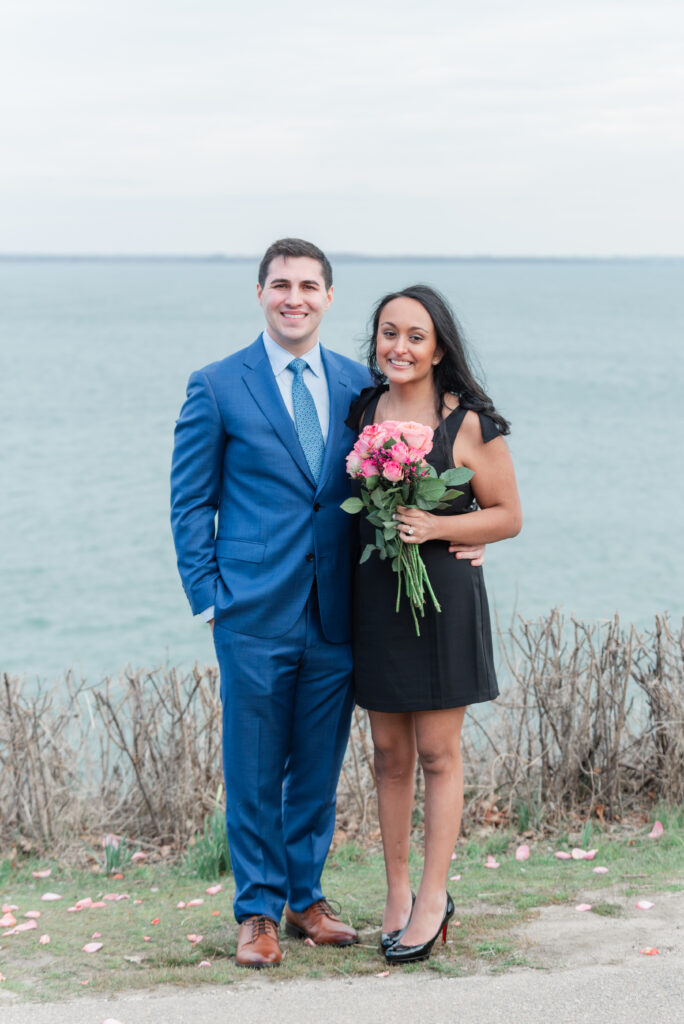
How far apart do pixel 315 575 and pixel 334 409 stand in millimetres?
585

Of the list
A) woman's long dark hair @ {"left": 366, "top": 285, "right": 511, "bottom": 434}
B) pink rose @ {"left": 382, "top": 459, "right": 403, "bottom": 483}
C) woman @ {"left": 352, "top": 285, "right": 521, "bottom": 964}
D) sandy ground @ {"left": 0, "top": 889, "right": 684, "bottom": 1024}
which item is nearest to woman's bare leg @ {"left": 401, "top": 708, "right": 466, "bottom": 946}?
woman @ {"left": 352, "top": 285, "right": 521, "bottom": 964}

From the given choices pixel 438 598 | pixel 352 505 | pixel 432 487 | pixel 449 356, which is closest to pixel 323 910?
pixel 438 598

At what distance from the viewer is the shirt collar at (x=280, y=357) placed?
3.86m

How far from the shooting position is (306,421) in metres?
3.80

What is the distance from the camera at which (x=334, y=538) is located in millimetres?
3766

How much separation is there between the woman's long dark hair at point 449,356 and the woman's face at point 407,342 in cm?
2

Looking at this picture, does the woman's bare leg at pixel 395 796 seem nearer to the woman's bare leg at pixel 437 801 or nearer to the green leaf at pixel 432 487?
the woman's bare leg at pixel 437 801

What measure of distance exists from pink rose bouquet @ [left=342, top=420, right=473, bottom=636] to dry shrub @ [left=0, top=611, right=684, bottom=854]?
1.91 m

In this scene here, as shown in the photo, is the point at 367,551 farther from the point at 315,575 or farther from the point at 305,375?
the point at 305,375

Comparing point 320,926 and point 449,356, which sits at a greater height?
point 449,356

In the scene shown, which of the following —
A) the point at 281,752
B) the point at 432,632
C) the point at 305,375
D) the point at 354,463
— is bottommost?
the point at 281,752

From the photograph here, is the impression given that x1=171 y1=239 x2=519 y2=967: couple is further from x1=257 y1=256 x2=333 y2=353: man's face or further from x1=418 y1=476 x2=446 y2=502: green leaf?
x1=418 y1=476 x2=446 y2=502: green leaf

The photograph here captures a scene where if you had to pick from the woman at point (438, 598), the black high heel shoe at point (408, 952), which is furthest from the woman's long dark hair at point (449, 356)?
the black high heel shoe at point (408, 952)

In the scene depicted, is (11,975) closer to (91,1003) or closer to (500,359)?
(91,1003)
